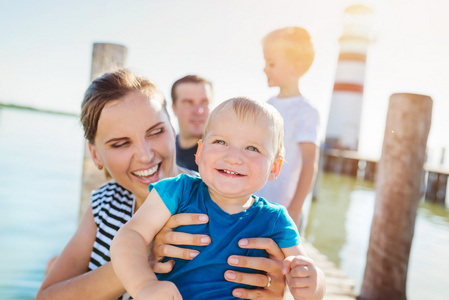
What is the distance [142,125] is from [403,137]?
11.0 feet

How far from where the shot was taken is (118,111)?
1789 millimetres

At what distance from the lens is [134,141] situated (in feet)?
6.01

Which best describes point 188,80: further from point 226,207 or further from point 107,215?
point 226,207

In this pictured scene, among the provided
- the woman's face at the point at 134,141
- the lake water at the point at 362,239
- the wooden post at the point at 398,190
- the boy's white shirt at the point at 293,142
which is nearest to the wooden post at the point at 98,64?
the boy's white shirt at the point at 293,142

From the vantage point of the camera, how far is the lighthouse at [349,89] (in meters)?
28.9

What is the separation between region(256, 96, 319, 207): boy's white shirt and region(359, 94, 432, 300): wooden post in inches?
61.9

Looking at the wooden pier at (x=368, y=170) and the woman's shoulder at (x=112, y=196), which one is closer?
the woman's shoulder at (x=112, y=196)

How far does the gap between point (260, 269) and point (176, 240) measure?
0.36 m

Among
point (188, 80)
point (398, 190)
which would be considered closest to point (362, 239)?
point (398, 190)

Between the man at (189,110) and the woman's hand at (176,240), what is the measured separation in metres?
2.49

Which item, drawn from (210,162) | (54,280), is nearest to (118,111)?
(210,162)

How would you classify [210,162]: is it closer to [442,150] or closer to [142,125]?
[142,125]

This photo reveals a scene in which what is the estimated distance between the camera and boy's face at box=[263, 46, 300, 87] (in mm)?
3328

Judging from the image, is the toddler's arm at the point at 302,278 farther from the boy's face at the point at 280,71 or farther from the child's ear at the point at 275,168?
the boy's face at the point at 280,71
